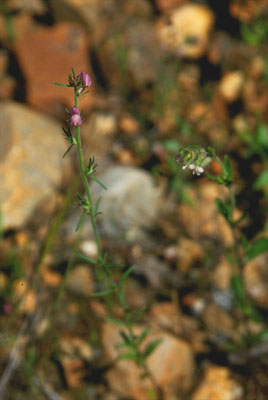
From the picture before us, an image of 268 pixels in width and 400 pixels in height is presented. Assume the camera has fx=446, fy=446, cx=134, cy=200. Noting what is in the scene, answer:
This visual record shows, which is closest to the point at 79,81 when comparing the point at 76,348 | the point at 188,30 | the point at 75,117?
the point at 75,117

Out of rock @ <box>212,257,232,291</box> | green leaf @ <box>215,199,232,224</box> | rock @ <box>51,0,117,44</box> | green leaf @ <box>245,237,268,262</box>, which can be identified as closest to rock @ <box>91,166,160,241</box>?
rock @ <box>212,257,232,291</box>

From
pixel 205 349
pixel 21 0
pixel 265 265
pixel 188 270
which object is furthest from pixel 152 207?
pixel 21 0

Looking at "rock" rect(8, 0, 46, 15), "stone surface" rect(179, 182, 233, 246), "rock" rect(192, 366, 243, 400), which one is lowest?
"rock" rect(192, 366, 243, 400)

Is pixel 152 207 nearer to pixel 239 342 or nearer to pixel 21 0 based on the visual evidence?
pixel 239 342

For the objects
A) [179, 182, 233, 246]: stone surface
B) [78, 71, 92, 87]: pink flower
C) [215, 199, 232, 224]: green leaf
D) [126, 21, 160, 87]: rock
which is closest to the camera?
[78, 71, 92, 87]: pink flower

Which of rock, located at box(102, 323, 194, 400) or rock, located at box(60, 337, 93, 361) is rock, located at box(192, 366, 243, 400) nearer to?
rock, located at box(102, 323, 194, 400)

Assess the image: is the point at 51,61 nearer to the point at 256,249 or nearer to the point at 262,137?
the point at 262,137
